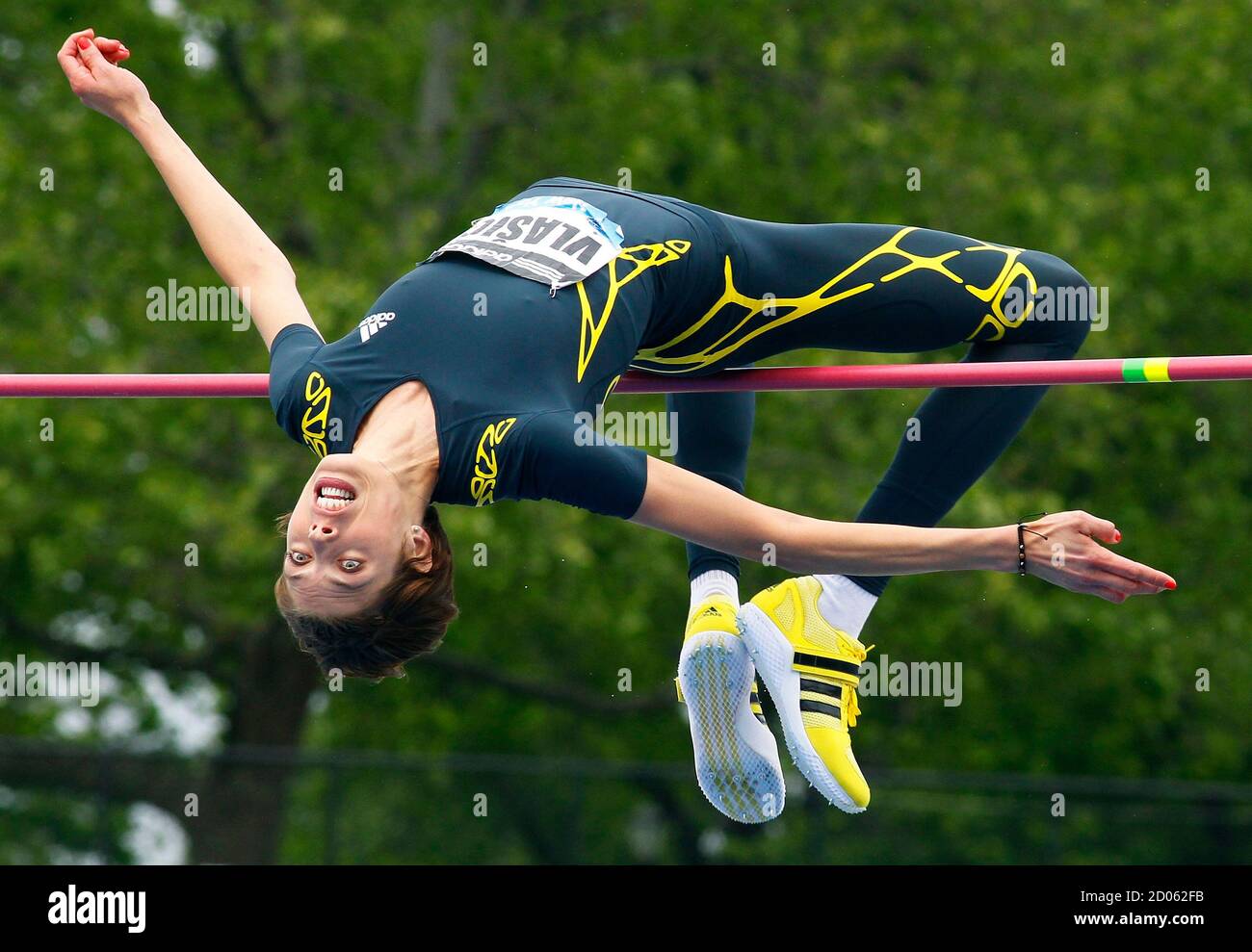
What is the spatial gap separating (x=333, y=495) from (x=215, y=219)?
42.6 inches

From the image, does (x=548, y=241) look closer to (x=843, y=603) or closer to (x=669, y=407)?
(x=669, y=407)

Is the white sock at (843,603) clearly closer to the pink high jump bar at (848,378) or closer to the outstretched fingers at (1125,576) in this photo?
the pink high jump bar at (848,378)

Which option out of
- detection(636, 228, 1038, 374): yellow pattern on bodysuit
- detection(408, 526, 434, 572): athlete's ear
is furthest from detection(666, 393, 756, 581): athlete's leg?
detection(408, 526, 434, 572): athlete's ear

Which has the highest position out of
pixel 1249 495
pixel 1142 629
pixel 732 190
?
pixel 732 190

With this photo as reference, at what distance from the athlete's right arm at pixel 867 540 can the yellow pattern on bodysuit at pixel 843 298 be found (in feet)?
2.33

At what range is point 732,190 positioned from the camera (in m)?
14.1

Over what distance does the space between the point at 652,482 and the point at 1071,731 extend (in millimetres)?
11977

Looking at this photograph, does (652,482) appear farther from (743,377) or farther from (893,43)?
(893,43)

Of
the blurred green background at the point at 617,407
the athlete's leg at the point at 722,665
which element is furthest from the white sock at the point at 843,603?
the blurred green background at the point at 617,407

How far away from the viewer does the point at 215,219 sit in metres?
5.24

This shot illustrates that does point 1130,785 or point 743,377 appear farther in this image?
point 1130,785

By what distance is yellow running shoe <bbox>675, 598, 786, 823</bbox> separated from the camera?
5668 millimetres

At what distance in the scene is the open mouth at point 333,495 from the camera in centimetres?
458
